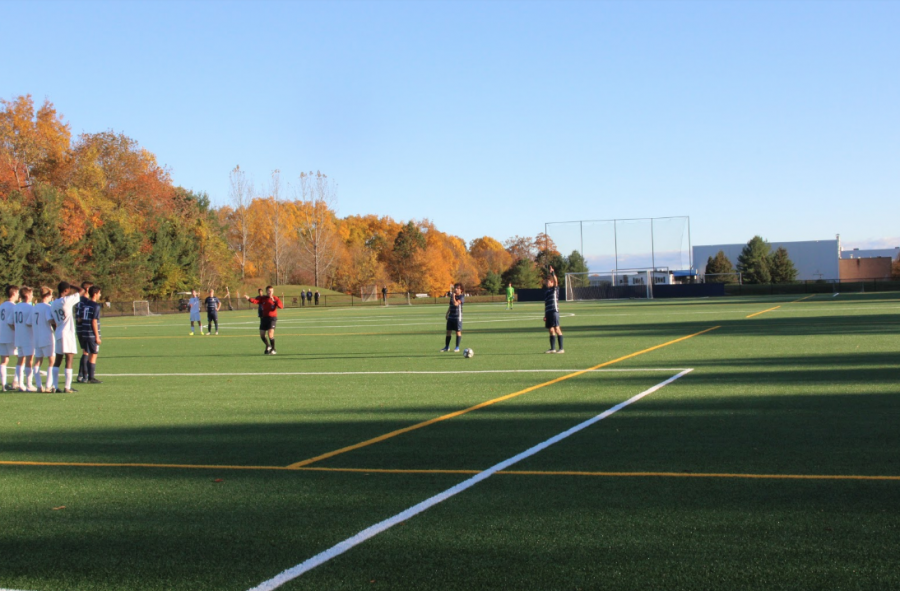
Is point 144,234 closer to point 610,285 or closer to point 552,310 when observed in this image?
point 610,285

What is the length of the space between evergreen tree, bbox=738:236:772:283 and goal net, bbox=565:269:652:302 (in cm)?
2073

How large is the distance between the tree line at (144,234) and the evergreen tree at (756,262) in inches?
853

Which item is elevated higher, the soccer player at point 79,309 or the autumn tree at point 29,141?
the autumn tree at point 29,141

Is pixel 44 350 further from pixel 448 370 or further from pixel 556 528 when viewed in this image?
pixel 556 528

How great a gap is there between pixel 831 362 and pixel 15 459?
534 inches

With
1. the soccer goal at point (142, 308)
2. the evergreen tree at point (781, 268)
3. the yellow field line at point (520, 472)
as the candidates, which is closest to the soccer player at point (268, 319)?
the yellow field line at point (520, 472)

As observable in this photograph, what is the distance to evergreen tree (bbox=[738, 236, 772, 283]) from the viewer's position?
301ft

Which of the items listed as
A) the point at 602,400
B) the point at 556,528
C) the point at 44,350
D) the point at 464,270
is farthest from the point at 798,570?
the point at 464,270

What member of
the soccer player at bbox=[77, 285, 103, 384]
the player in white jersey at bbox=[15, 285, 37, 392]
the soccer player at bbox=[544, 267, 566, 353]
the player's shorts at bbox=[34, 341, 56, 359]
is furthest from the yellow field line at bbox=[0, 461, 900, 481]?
the soccer player at bbox=[544, 267, 566, 353]

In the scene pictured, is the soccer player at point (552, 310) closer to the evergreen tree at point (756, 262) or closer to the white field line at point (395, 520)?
the white field line at point (395, 520)

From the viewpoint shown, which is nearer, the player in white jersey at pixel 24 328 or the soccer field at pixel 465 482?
the soccer field at pixel 465 482

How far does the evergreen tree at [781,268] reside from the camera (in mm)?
94188

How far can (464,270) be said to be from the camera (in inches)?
5261

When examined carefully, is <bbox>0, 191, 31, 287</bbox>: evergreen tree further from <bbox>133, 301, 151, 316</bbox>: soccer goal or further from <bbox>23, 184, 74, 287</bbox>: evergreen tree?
<bbox>133, 301, 151, 316</bbox>: soccer goal
